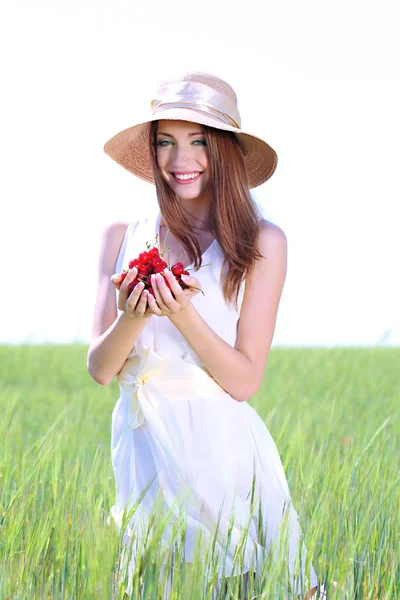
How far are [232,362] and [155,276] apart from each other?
375 mm

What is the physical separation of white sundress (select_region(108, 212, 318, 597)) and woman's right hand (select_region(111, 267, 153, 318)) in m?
0.20

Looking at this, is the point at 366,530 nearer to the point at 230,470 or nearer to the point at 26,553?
the point at 230,470

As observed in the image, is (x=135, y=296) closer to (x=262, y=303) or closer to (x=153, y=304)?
(x=153, y=304)

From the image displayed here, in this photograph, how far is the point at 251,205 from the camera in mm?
2463

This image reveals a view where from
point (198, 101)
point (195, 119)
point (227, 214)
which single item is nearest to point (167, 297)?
point (227, 214)

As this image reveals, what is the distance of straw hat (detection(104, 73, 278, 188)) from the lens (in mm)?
2396

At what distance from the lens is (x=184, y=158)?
237 cm

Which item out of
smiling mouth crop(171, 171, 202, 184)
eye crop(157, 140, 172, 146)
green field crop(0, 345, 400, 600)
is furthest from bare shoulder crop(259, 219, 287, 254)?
green field crop(0, 345, 400, 600)

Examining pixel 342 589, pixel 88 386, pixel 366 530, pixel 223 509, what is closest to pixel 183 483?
pixel 223 509

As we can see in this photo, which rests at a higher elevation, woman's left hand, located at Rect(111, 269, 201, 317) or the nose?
the nose

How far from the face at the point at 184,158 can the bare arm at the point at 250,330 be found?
0.82ft

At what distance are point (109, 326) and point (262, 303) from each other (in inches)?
18.7

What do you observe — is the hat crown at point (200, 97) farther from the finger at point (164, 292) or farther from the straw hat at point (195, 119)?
the finger at point (164, 292)

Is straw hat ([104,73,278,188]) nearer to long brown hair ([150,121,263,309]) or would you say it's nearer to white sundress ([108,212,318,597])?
long brown hair ([150,121,263,309])
